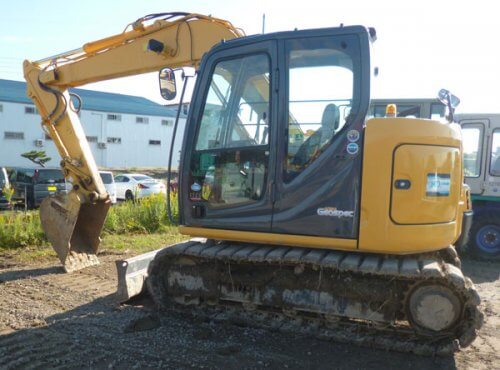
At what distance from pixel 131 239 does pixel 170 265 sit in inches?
178

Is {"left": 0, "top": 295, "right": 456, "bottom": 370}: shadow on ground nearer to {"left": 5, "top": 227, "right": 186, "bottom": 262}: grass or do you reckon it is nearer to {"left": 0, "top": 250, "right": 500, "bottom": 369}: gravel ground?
{"left": 0, "top": 250, "right": 500, "bottom": 369}: gravel ground

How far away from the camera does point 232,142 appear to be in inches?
179

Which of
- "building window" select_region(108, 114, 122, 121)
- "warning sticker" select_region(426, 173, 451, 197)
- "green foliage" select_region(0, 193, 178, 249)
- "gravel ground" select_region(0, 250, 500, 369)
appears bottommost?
"gravel ground" select_region(0, 250, 500, 369)

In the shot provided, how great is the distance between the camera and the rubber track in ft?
12.7

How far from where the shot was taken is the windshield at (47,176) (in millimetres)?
16277

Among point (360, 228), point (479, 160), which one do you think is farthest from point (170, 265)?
point (479, 160)

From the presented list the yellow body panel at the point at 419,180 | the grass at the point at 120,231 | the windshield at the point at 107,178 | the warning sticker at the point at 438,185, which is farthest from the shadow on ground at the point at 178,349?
the windshield at the point at 107,178

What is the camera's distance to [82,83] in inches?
260

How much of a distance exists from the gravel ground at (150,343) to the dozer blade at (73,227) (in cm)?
113

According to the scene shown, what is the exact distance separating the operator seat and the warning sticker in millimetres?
927

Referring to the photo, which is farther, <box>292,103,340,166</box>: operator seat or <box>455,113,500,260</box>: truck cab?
<box>455,113,500,260</box>: truck cab

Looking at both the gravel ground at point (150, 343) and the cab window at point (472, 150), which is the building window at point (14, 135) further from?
the cab window at point (472, 150)

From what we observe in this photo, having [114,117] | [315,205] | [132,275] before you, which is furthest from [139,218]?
[114,117]

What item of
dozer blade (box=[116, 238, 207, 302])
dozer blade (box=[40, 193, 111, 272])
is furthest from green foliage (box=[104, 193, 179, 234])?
dozer blade (box=[116, 238, 207, 302])
